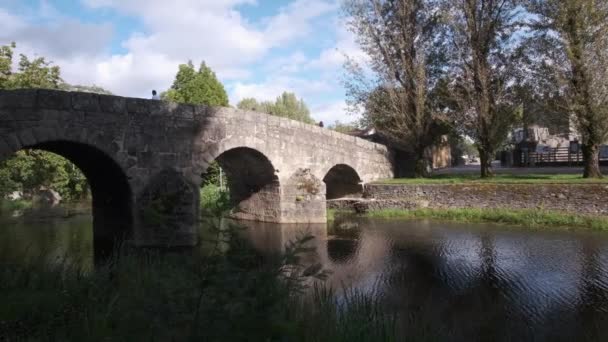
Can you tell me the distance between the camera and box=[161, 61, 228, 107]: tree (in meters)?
27.5

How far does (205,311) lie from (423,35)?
1886 cm

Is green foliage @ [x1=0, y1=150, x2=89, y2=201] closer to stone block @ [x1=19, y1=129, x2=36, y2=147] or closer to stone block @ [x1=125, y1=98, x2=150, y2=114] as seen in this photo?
stone block @ [x1=125, y1=98, x2=150, y2=114]

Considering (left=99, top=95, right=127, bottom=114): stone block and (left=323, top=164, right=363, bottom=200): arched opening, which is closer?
(left=99, top=95, right=127, bottom=114): stone block

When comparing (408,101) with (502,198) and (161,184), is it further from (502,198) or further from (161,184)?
(161,184)

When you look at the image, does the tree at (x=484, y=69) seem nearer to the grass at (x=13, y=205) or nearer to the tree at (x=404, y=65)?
the tree at (x=404, y=65)

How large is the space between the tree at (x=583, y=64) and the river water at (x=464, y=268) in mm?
5150

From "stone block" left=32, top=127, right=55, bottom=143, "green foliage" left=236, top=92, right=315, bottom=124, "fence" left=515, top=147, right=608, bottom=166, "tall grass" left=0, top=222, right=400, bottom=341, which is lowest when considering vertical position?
"tall grass" left=0, top=222, right=400, bottom=341

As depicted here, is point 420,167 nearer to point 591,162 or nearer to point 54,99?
point 591,162

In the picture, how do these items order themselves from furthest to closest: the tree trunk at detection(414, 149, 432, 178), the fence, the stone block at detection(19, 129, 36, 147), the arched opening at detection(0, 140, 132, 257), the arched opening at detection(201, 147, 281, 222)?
the fence, the tree trunk at detection(414, 149, 432, 178), the arched opening at detection(201, 147, 281, 222), the arched opening at detection(0, 140, 132, 257), the stone block at detection(19, 129, 36, 147)

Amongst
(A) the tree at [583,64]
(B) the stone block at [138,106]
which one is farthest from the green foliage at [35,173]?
(A) the tree at [583,64]

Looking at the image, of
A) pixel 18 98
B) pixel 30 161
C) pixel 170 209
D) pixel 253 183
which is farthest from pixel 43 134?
pixel 30 161

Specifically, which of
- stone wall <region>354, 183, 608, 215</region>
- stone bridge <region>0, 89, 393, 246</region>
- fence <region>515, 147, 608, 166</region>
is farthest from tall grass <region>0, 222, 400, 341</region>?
fence <region>515, 147, 608, 166</region>

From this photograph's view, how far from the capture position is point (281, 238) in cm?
1212

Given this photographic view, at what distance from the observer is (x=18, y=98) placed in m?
8.85
